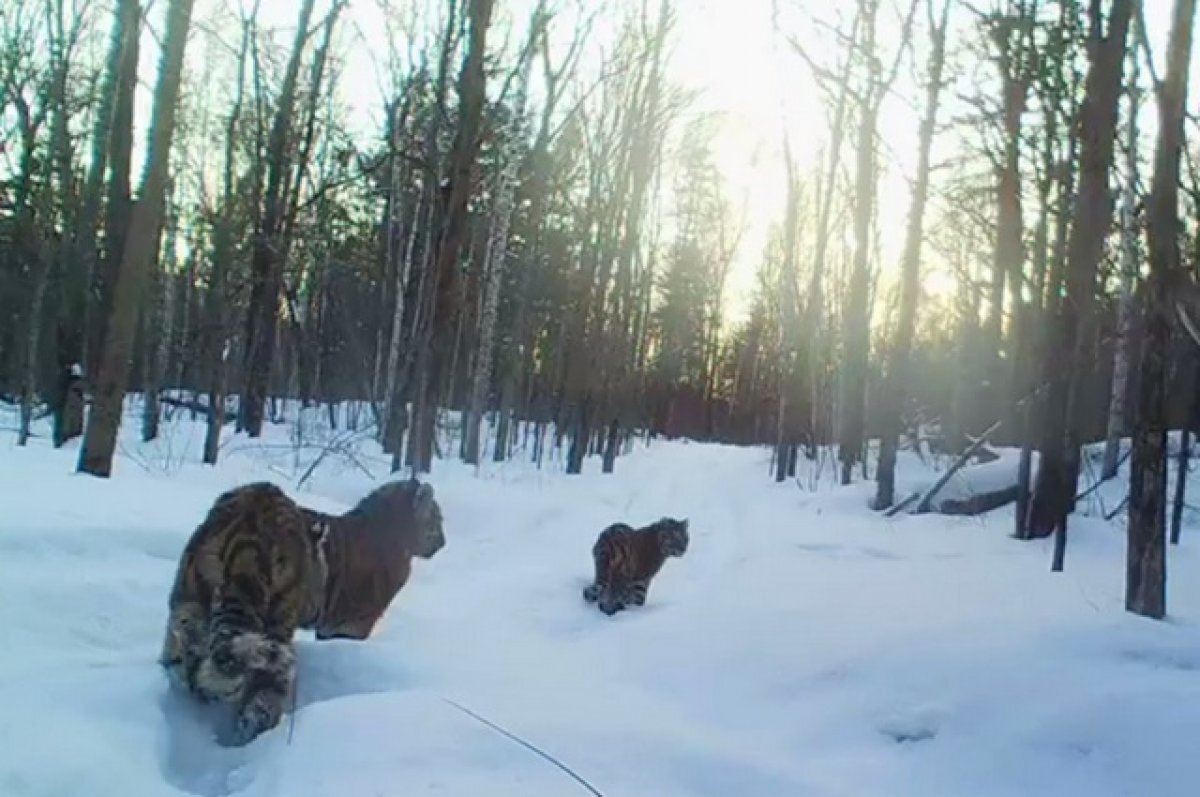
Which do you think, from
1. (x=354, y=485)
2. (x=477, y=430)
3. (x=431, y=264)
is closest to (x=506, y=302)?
(x=477, y=430)

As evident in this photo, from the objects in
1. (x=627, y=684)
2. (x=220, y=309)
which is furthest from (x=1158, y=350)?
(x=220, y=309)

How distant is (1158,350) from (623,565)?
14.9ft

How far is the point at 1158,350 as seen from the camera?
6.14m

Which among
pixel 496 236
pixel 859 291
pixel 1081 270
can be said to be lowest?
pixel 1081 270

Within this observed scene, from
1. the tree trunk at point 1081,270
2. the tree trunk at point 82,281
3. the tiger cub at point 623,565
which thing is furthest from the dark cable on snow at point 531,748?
the tree trunk at point 82,281

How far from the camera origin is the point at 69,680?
4.17 meters

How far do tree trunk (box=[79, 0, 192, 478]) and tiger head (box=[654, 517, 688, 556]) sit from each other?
5439 millimetres

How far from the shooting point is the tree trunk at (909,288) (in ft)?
52.5

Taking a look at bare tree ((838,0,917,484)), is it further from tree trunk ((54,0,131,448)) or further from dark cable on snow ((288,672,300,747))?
dark cable on snow ((288,672,300,747))

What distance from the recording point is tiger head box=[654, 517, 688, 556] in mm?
9930

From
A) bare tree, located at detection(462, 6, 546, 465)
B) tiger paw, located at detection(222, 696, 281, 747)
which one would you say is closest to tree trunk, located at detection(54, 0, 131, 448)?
bare tree, located at detection(462, 6, 546, 465)

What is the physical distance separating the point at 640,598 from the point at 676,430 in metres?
51.1

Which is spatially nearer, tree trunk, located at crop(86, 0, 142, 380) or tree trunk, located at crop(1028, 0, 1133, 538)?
tree trunk, located at crop(1028, 0, 1133, 538)

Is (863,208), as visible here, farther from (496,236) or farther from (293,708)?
(293,708)
